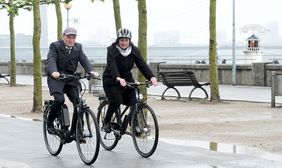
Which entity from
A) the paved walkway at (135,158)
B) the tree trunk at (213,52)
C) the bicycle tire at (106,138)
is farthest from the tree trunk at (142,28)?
the tree trunk at (213,52)

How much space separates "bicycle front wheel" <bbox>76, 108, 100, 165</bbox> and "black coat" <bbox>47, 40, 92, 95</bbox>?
656 millimetres

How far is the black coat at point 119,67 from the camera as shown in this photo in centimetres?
968

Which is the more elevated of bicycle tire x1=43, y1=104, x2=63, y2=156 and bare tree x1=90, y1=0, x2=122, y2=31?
bare tree x1=90, y1=0, x2=122, y2=31

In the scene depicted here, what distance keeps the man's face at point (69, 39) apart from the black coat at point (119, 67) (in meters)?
0.52

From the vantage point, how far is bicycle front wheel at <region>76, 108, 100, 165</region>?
347 inches

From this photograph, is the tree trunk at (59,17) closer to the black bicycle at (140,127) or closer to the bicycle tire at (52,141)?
the bicycle tire at (52,141)

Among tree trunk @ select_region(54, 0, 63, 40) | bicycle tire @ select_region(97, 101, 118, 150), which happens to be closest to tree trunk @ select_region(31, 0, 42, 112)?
→ bicycle tire @ select_region(97, 101, 118, 150)

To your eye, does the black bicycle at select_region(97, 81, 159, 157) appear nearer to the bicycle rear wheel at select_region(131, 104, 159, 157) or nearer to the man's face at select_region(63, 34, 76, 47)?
the bicycle rear wheel at select_region(131, 104, 159, 157)

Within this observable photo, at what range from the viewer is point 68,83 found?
9.45m

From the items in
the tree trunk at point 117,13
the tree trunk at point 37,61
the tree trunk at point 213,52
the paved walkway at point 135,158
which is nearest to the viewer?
the paved walkway at point 135,158

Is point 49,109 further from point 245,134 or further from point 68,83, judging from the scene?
point 245,134

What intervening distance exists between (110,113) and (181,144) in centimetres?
129

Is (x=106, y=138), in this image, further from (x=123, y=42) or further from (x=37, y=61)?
(x=37, y=61)

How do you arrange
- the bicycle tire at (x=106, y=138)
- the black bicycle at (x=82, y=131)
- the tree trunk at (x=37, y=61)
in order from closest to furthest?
the black bicycle at (x=82, y=131)
the bicycle tire at (x=106, y=138)
the tree trunk at (x=37, y=61)
